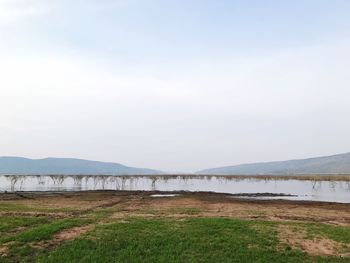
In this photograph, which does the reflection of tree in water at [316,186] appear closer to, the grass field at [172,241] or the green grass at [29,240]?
the grass field at [172,241]

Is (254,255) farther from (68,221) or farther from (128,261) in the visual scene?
(68,221)

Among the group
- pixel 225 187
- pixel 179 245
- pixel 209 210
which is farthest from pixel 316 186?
pixel 179 245

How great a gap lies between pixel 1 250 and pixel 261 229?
12.7 metres

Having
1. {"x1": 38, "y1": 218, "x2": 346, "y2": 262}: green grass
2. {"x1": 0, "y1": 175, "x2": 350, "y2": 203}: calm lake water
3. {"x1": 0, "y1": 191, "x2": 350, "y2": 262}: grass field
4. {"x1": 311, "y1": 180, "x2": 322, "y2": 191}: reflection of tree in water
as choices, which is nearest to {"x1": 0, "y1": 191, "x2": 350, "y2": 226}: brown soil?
{"x1": 0, "y1": 191, "x2": 350, "y2": 262}: grass field

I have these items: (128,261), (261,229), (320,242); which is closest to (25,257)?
(128,261)

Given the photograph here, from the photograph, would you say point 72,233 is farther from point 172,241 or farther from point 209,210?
point 209,210

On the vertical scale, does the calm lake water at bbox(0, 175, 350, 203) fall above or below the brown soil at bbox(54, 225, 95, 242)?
A: above

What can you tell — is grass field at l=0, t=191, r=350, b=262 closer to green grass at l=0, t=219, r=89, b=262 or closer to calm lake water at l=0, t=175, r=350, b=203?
green grass at l=0, t=219, r=89, b=262

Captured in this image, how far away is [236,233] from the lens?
21.4 m

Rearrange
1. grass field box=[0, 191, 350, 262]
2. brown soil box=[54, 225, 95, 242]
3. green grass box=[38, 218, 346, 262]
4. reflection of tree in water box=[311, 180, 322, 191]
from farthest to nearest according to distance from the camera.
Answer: reflection of tree in water box=[311, 180, 322, 191] < brown soil box=[54, 225, 95, 242] < grass field box=[0, 191, 350, 262] < green grass box=[38, 218, 346, 262]

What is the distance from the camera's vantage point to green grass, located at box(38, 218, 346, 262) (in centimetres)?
1773

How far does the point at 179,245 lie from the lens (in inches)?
754

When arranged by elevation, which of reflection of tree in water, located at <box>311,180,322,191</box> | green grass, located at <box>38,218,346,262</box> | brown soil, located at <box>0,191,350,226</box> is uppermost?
reflection of tree in water, located at <box>311,180,322,191</box>

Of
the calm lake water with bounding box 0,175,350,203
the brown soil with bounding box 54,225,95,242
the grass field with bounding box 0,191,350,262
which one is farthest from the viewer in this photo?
the calm lake water with bounding box 0,175,350,203
